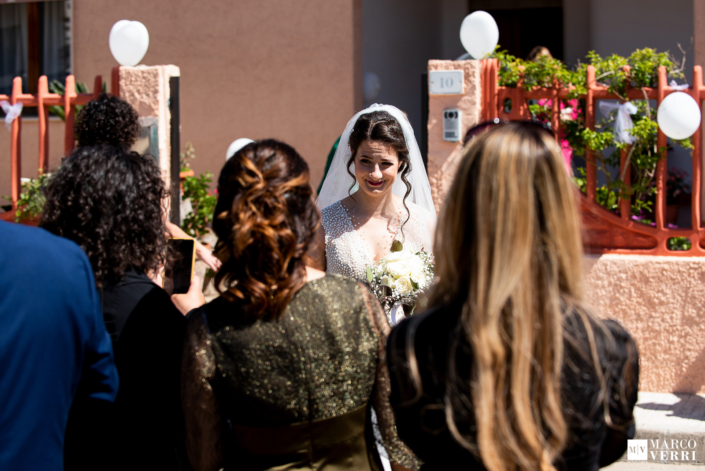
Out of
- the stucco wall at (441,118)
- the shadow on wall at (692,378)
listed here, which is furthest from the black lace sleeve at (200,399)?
the shadow on wall at (692,378)

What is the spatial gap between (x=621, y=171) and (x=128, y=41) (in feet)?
13.5

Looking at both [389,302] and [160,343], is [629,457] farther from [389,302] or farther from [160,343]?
[160,343]

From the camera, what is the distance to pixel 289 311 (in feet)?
5.36

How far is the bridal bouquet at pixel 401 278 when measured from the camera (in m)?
2.72

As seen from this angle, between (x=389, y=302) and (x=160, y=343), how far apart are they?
46.0 inches

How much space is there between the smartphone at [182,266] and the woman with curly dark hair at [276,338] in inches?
30.0

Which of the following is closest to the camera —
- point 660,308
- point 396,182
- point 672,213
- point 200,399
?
point 200,399

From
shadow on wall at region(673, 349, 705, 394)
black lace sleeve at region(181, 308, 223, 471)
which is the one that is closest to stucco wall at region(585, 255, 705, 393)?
shadow on wall at region(673, 349, 705, 394)

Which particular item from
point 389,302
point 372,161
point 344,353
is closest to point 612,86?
point 372,161

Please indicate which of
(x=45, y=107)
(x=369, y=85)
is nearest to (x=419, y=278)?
(x=45, y=107)

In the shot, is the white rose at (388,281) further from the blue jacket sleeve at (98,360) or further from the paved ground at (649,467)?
the paved ground at (649,467)

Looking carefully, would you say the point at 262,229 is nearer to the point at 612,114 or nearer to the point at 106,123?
the point at 106,123

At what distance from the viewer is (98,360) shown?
5.66 feet

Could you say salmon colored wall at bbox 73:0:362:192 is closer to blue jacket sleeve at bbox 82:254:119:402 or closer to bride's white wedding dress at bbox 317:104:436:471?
bride's white wedding dress at bbox 317:104:436:471
